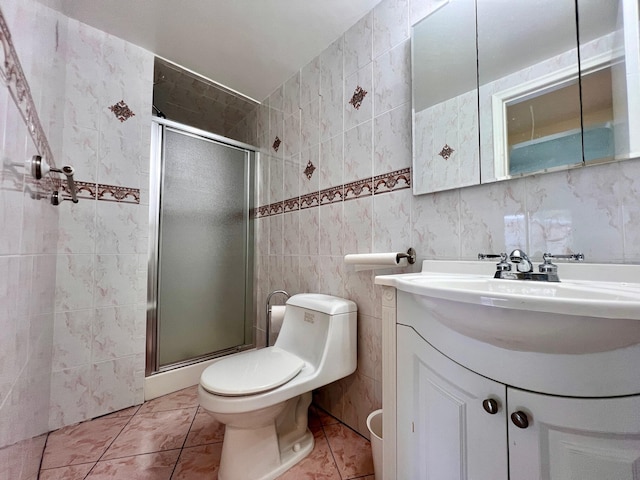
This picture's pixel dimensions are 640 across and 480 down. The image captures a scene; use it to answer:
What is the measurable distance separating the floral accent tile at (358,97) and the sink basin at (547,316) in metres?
1.09

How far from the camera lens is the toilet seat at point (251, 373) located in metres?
0.93

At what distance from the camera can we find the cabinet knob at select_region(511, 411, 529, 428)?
20.0 inches

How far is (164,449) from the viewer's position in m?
Answer: 1.19

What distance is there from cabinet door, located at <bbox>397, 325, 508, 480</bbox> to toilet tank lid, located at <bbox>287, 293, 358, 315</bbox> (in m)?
0.47

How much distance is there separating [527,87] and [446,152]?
30cm

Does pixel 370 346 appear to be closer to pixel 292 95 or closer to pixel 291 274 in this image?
pixel 291 274

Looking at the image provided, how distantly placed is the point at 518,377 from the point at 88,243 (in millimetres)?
1886

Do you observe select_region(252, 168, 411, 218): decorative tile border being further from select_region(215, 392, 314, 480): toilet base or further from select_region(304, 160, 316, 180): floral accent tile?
select_region(215, 392, 314, 480): toilet base

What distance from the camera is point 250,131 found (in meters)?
2.34

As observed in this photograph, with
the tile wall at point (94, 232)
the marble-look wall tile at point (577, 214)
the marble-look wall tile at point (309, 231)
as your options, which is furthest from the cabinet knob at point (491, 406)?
the tile wall at point (94, 232)

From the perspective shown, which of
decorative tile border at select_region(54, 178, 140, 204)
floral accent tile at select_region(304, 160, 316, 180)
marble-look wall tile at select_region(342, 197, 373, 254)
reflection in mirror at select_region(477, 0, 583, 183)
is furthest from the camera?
floral accent tile at select_region(304, 160, 316, 180)

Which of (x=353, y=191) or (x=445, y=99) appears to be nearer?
(x=445, y=99)

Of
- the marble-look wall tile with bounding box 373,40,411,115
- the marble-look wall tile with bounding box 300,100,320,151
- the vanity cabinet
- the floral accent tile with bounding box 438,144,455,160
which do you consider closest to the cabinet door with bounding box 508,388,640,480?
the vanity cabinet

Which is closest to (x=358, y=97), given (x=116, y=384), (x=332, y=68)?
Result: (x=332, y=68)
